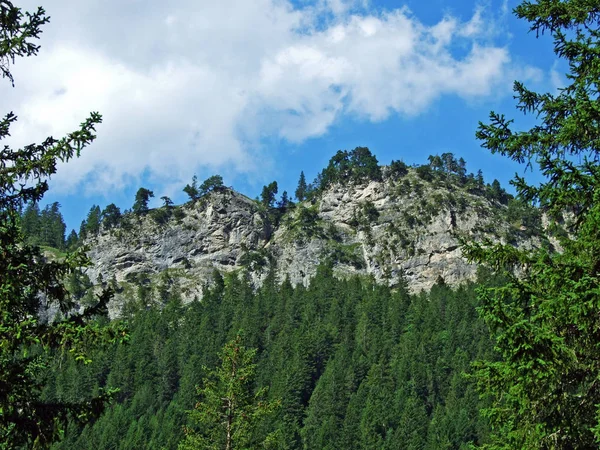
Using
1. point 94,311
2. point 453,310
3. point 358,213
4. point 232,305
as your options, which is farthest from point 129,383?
point 94,311

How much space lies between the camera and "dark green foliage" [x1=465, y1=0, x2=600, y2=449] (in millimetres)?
9855

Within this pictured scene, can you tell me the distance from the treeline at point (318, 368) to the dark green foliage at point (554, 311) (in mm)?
71453

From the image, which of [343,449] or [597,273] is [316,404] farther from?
[597,273]

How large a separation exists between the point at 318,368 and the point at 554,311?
114 m

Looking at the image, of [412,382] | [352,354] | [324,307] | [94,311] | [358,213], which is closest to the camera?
[94,311]

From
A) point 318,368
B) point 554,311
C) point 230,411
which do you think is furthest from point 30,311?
point 318,368

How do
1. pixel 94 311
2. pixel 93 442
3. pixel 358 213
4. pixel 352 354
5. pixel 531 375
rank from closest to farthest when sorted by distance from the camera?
pixel 531 375 < pixel 94 311 < pixel 93 442 < pixel 352 354 < pixel 358 213

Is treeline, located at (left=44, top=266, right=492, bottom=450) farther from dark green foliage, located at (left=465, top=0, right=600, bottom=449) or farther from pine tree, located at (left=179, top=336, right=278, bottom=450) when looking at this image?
dark green foliage, located at (left=465, top=0, right=600, bottom=449)

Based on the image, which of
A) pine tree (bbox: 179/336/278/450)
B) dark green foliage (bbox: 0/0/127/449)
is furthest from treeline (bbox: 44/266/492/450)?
dark green foliage (bbox: 0/0/127/449)

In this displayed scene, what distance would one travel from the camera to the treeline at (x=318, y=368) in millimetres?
91688

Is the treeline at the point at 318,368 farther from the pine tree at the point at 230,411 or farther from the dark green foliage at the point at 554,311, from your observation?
the dark green foliage at the point at 554,311

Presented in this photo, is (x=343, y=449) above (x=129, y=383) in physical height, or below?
below

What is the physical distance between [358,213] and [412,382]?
3920 inches

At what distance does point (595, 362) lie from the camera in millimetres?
10500
